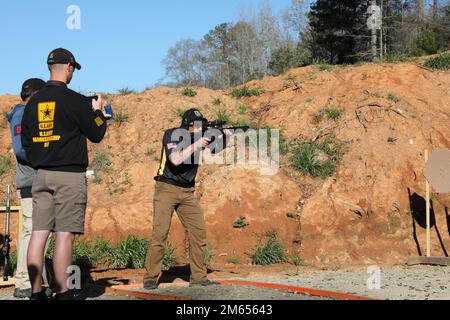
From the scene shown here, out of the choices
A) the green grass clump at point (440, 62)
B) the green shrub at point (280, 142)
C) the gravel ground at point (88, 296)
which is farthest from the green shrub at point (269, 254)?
the green grass clump at point (440, 62)

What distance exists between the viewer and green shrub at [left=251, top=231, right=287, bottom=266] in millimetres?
10867

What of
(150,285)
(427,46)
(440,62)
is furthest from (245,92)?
(427,46)

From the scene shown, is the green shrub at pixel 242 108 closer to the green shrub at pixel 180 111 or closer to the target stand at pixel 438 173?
the green shrub at pixel 180 111

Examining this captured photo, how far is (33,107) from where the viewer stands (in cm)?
562

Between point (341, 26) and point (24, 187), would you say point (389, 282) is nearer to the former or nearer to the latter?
point (24, 187)

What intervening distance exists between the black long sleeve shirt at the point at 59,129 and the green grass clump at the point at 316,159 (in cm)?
784

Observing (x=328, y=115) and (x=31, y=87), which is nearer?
(x=31, y=87)

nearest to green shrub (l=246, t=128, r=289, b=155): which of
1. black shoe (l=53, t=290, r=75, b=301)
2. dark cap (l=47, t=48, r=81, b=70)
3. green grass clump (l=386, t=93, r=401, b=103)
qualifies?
green grass clump (l=386, t=93, r=401, b=103)

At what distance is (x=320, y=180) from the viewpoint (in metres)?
12.7

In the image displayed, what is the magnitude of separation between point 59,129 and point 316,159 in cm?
838

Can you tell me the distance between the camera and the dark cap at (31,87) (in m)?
7.00

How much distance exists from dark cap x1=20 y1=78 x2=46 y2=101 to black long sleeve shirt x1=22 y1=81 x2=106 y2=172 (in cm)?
144
